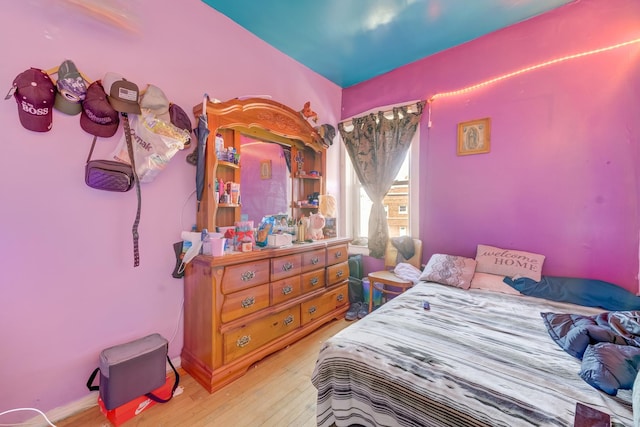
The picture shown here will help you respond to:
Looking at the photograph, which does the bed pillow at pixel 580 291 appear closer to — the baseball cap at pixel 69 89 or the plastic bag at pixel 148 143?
the plastic bag at pixel 148 143

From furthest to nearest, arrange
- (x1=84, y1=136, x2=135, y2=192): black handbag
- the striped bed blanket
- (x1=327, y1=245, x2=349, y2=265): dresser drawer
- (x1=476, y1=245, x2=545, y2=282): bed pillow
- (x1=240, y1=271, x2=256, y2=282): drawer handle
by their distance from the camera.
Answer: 1. (x1=327, y1=245, x2=349, y2=265): dresser drawer
2. (x1=476, y1=245, x2=545, y2=282): bed pillow
3. (x1=240, y1=271, x2=256, y2=282): drawer handle
4. (x1=84, y1=136, x2=135, y2=192): black handbag
5. the striped bed blanket

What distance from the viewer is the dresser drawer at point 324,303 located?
2.41 metres

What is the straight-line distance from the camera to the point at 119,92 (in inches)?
61.8

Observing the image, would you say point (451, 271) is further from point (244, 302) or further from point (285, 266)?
point (244, 302)

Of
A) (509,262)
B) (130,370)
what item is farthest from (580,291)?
(130,370)

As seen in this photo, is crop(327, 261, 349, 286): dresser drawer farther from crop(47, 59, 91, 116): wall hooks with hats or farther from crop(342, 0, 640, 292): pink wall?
crop(47, 59, 91, 116): wall hooks with hats

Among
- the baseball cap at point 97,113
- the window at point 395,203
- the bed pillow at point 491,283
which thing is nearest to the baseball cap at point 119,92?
the baseball cap at point 97,113

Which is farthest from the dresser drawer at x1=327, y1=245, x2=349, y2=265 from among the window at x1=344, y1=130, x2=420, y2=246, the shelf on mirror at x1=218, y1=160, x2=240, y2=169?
the shelf on mirror at x1=218, y1=160, x2=240, y2=169

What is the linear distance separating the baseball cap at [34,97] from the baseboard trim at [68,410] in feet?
5.24

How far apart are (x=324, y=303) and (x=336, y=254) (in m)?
0.51

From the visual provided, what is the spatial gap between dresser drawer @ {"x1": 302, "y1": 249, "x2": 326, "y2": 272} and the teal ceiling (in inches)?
81.3

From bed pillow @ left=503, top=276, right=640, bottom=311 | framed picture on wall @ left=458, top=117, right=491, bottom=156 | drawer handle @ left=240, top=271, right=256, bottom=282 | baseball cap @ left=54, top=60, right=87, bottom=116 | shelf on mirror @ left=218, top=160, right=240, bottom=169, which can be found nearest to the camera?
baseball cap @ left=54, top=60, right=87, bottom=116

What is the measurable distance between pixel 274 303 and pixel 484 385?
1510 millimetres

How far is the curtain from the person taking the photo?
2.93m
